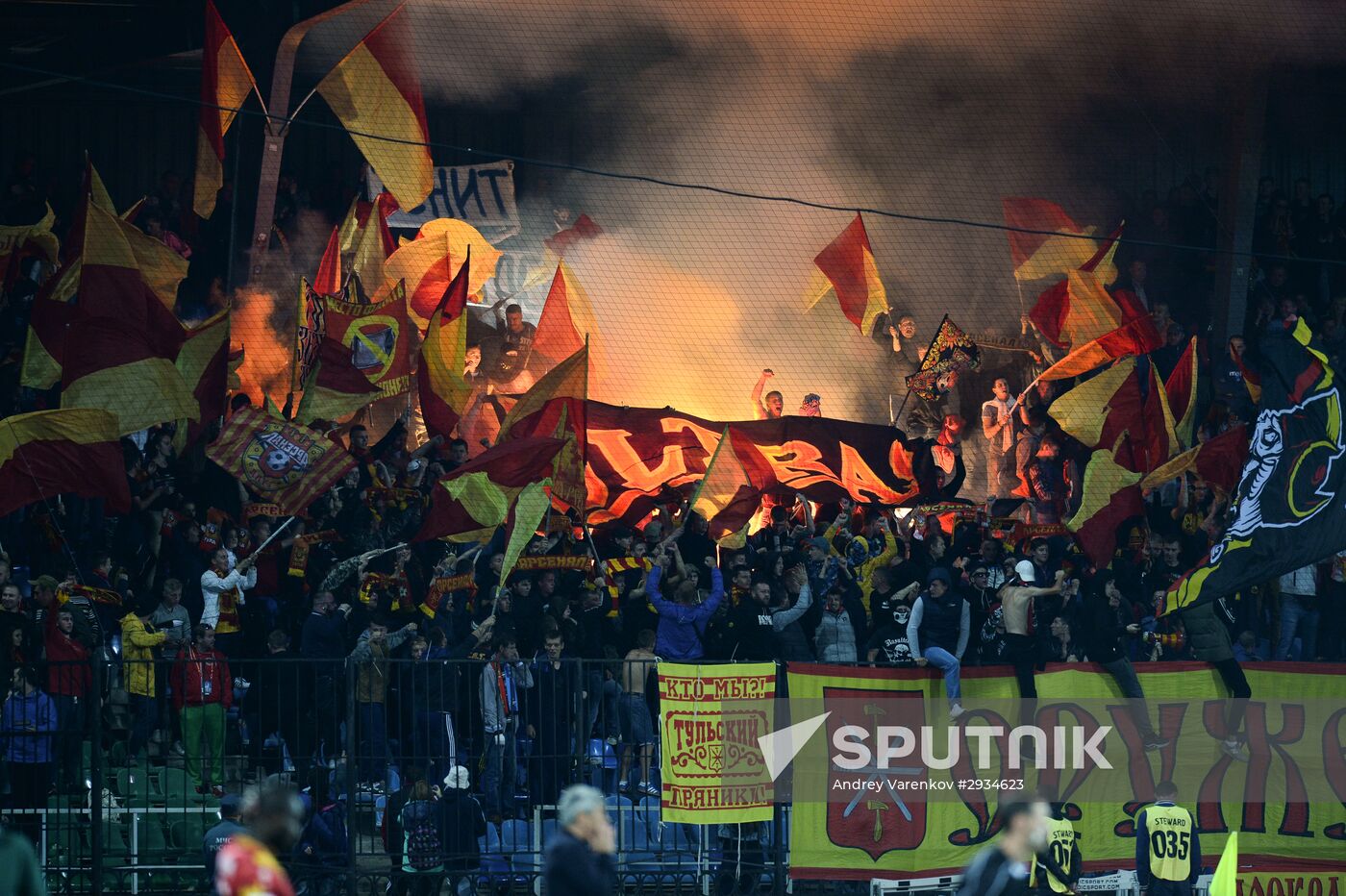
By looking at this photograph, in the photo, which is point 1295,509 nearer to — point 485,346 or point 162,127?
point 485,346

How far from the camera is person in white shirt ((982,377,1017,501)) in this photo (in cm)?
2158

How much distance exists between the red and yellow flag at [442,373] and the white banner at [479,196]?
6.76 m

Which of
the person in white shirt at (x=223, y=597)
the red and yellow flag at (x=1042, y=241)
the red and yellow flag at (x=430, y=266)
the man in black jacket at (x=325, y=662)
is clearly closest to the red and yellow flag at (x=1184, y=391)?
the red and yellow flag at (x=1042, y=241)

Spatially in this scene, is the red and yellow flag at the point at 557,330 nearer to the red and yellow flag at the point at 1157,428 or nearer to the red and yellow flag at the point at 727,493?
the red and yellow flag at the point at 727,493

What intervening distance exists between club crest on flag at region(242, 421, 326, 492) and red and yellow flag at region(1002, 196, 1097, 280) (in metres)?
10.1

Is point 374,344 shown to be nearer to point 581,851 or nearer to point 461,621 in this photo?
point 461,621

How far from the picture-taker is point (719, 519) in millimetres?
17844

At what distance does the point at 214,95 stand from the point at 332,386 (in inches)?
134

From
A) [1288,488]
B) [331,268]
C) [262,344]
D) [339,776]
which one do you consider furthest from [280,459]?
[1288,488]

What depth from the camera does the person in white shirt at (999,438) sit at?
21.6 meters

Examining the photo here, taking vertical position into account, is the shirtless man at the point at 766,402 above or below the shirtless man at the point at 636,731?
above

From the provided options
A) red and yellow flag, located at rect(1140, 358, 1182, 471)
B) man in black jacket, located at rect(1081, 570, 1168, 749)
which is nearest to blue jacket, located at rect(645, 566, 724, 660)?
man in black jacket, located at rect(1081, 570, 1168, 749)

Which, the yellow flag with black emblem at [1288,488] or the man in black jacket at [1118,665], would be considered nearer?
the man in black jacket at [1118,665]

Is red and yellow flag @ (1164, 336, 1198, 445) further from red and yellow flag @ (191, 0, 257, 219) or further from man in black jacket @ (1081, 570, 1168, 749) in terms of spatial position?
red and yellow flag @ (191, 0, 257, 219)
